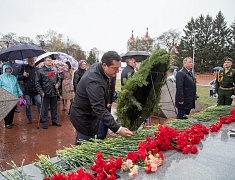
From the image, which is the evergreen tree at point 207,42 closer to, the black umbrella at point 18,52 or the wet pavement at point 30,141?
the black umbrella at point 18,52

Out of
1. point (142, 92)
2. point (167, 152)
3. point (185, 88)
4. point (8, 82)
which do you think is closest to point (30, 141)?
point (8, 82)

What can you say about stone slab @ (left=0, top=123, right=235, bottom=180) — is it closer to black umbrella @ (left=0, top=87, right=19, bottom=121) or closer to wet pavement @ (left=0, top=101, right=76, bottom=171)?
black umbrella @ (left=0, top=87, right=19, bottom=121)

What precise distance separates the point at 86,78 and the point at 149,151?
1.03 meters

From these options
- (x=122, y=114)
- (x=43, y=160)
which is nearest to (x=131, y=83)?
(x=122, y=114)

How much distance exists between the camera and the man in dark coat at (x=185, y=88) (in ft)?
15.0

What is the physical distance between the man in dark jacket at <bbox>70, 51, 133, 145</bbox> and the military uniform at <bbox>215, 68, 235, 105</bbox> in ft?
15.3

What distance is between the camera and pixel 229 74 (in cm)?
591

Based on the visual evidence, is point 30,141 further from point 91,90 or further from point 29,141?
point 91,90

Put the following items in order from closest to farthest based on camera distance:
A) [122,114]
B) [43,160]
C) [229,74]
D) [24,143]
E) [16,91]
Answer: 1. [43,160]
2. [122,114]
3. [24,143]
4. [16,91]
5. [229,74]

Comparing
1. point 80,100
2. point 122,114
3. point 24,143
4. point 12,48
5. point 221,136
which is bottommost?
point 24,143

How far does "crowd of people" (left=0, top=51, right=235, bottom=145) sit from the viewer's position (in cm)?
227

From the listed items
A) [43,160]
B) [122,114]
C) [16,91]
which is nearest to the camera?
[43,160]

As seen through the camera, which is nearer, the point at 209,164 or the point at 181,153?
the point at 209,164

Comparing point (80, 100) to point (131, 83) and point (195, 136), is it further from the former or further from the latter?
point (195, 136)
